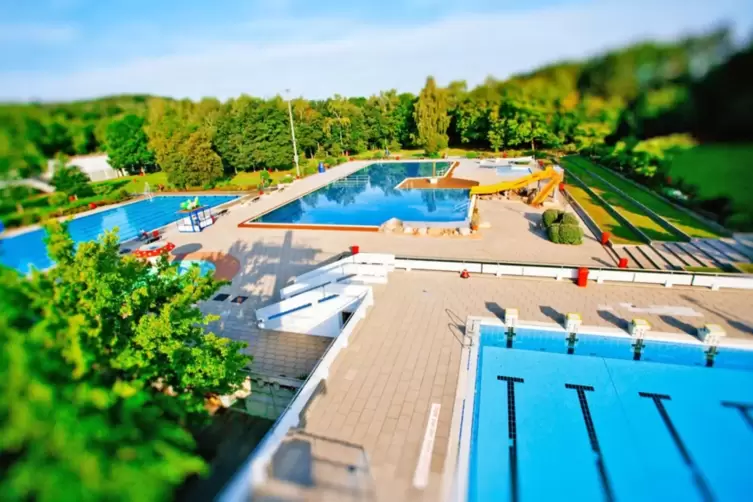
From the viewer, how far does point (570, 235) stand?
15398 mm

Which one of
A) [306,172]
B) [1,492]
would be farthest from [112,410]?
[306,172]

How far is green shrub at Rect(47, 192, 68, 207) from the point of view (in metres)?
2.62

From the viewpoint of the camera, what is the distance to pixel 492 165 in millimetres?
36812

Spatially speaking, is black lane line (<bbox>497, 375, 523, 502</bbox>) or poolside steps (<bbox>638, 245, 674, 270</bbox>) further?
poolside steps (<bbox>638, 245, 674, 270</bbox>)

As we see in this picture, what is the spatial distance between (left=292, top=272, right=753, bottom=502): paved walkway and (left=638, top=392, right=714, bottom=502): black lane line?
76.2 inches

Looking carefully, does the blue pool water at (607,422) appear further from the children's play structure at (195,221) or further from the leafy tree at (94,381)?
the children's play structure at (195,221)

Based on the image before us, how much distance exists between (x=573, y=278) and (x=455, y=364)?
620 centimetres

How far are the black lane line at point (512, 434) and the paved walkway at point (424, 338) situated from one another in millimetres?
1363

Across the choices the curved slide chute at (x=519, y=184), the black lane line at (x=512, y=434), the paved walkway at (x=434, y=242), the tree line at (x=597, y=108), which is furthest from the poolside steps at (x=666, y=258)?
the tree line at (x=597, y=108)

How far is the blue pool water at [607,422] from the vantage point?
257 inches

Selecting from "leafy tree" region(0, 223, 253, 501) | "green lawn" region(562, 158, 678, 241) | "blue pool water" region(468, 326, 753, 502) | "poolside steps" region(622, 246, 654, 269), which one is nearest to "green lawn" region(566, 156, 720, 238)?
"green lawn" region(562, 158, 678, 241)

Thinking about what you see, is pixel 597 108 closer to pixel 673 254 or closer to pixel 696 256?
pixel 696 256

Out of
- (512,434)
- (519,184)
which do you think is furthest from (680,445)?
(519,184)

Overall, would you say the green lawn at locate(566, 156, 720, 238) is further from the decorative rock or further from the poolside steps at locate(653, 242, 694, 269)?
the decorative rock
